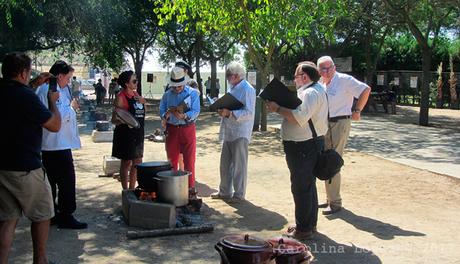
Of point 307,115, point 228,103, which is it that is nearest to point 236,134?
point 228,103

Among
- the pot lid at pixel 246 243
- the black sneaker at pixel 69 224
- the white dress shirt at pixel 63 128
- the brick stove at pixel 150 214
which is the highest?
the white dress shirt at pixel 63 128

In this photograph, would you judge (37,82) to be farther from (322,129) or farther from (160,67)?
(160,67)

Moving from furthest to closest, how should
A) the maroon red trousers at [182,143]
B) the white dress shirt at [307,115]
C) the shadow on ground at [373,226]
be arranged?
1. the maroon red trousers at [182,143]
2. the shadow on ground at [373,226]
3. the white dress shirt at [307,115]

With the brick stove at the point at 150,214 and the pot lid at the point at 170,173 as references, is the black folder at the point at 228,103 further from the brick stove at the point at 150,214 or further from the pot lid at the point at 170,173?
the brick stove at the point at 150,214

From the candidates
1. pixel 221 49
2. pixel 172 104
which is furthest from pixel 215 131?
pixel 221 49

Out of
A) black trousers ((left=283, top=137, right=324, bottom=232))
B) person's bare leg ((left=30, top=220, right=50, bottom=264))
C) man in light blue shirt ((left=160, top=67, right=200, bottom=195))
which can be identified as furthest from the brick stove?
person's bare leg ((left=30, top=220, right=50, bottom=264))

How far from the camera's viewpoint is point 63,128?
17.6ft

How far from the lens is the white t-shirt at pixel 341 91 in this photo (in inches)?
245

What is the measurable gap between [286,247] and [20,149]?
2085 mm

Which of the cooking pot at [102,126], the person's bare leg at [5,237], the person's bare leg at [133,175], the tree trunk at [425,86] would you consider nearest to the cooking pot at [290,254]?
the person's bare leg at [5,237]

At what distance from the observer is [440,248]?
5004 mm

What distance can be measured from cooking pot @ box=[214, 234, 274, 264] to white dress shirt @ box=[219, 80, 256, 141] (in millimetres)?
3075

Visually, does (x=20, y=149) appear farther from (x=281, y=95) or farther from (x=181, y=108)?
(x=181, y=108)

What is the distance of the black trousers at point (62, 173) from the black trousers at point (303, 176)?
231cm
